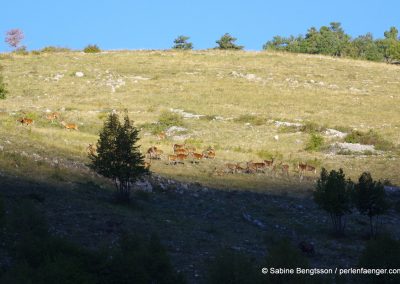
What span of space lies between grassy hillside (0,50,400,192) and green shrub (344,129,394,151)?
97 centimetres

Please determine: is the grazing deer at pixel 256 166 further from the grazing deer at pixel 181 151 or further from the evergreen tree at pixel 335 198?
the evergreen tree at pixel 335 198

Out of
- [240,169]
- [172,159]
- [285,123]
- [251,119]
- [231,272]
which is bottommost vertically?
[231,272]

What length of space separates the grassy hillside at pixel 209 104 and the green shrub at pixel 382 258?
11.4 metres

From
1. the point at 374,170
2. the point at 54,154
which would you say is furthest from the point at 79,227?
the point at 374,170

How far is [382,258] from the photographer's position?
13.7m

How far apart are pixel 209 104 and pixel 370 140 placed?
1658cm

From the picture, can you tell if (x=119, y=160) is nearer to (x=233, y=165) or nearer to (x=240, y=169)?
(x=240, y=169)

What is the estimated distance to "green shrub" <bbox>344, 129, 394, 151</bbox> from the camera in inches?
1542

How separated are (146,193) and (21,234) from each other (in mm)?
7737

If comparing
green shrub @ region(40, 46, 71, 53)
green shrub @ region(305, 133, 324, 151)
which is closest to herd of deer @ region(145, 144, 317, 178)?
green shrub @ region(305, 133, 324, 151)

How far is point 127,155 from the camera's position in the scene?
21.8 metres

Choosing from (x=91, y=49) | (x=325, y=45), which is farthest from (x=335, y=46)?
(x=91, y=49)

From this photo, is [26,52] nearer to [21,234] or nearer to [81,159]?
[81,159]

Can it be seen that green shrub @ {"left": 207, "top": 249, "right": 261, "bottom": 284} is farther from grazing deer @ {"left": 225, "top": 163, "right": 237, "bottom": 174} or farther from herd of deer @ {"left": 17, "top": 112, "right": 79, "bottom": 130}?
herd of deer @ {"left": 17, "top": 112, "right": 79, "bottom": 130}
